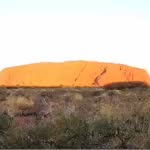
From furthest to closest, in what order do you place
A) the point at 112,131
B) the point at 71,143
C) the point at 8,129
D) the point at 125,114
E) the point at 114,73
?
the point at 114,73 < the point at 125,114 < the point at 8,129 < the point at 112,131 < the point at 71,143

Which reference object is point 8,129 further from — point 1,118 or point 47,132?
point 47,132

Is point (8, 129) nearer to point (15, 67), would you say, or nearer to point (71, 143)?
point (71, 143)

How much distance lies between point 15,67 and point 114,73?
37285 mm

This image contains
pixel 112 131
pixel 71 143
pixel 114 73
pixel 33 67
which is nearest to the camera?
pixel 71 143

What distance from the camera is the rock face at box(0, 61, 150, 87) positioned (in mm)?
135875

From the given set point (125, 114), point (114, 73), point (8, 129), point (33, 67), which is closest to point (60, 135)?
point (8, 129)

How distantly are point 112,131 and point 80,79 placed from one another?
418ft

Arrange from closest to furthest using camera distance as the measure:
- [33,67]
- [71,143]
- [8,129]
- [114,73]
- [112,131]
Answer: [71,143], [112,131], [8,129], [114,73], [33,67]

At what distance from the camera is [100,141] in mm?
11789

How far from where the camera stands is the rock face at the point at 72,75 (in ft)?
446

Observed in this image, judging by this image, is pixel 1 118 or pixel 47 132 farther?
pixel 1 118

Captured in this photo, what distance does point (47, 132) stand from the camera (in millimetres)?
11469

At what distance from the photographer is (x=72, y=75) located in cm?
14262

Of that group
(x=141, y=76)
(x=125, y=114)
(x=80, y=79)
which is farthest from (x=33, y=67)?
(x=125, y=114)
